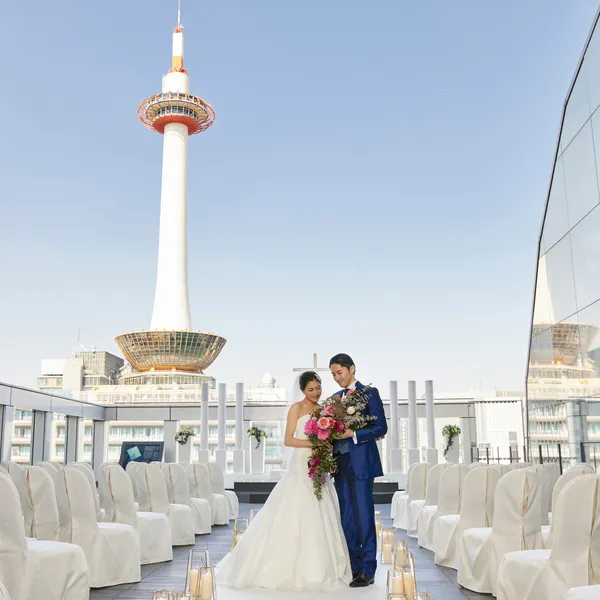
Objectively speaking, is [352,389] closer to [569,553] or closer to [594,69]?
[569,553]

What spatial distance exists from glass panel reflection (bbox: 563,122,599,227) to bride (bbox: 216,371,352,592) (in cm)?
486

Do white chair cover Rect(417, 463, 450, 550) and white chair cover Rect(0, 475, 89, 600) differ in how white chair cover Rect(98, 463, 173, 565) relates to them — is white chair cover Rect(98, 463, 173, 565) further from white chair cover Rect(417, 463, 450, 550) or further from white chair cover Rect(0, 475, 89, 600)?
white chair cover Rect(417, 463, 450, 550)

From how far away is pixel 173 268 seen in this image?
40.2 meters

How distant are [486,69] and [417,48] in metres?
3.25

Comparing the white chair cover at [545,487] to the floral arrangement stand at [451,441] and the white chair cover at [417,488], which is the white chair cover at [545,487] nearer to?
the white chair cover at [417,488]

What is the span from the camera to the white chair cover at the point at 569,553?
3.56 m

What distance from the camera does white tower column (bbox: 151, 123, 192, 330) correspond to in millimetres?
40250

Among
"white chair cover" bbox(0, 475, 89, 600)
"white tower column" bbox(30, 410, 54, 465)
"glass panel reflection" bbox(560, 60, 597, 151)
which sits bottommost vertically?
"white chair cover" bbox(0, 475, 89, 600)

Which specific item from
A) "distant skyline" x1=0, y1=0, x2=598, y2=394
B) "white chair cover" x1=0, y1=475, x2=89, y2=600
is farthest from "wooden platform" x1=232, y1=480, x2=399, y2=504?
"white chair cover" x1=0, y1=475, x2=89, y2=600

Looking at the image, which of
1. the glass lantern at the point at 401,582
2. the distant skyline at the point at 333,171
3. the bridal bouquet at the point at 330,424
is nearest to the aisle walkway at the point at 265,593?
the bridal bouquet at the point at 330,424

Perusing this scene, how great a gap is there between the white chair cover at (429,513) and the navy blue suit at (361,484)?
2.70 metres

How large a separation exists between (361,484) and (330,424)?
511 millimetres

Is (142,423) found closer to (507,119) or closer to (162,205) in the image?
(507,119)

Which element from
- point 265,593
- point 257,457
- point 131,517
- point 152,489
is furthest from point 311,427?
point 257,457
